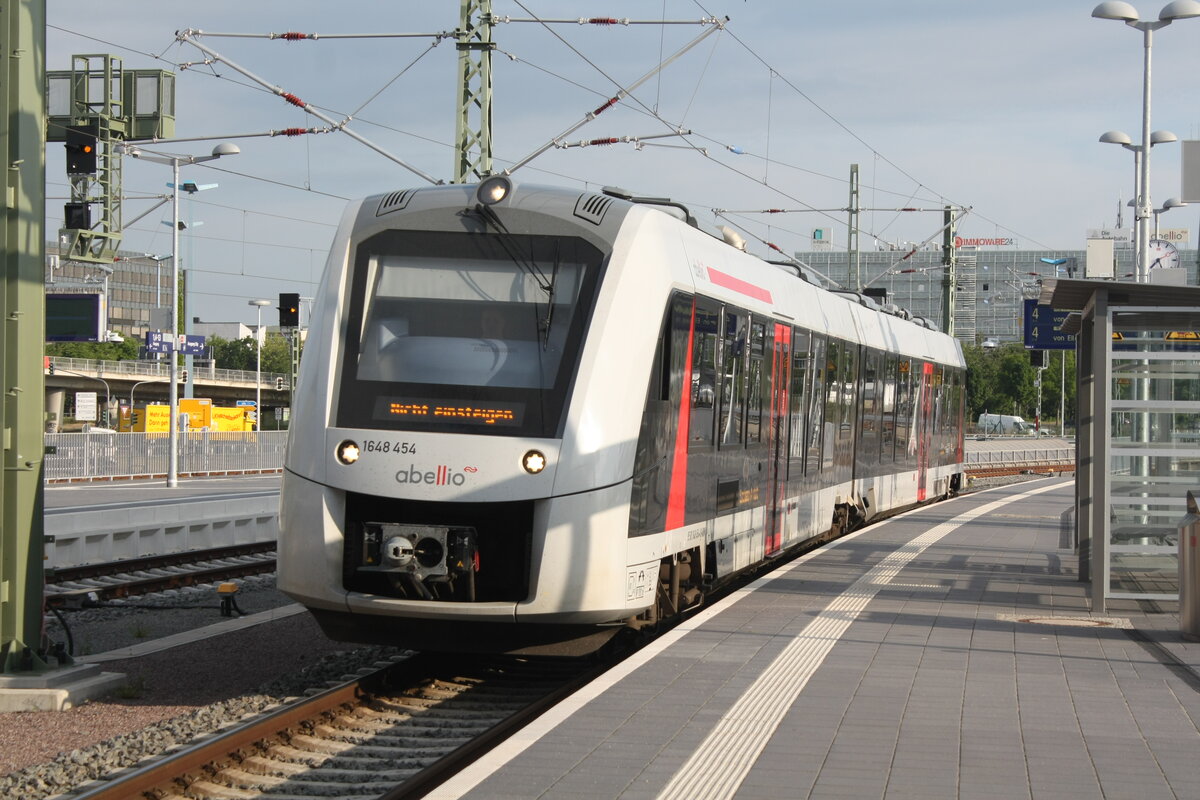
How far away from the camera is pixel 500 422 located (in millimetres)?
9180

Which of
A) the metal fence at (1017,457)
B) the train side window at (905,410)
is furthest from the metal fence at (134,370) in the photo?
the train side window at (905,410)

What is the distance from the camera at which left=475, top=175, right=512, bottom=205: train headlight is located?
386 inches

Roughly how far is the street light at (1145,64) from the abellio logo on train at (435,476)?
17.2 metres

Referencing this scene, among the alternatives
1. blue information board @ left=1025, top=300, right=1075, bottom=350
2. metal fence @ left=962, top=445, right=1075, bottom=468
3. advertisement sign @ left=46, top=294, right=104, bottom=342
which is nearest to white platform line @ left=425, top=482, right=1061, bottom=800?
advertisement sign @ left=46, top=294, right=104, bottom=342

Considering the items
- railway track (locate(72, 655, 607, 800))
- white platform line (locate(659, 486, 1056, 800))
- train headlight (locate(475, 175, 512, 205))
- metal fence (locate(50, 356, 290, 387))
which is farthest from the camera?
metal fence (locate(50, 356, 290, 387))

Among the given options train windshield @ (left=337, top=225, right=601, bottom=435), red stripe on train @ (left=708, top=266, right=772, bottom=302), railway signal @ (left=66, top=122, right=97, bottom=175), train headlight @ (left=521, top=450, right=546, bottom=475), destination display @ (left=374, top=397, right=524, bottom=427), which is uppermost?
railway signal @ (left=66, top=122, right=97, bottom=175)

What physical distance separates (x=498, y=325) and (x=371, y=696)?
2.55 meters

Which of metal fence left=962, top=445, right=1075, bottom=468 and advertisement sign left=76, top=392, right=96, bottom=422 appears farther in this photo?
metal fence left=962, top=445, right=1075, bottom=468

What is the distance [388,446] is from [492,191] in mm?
1919

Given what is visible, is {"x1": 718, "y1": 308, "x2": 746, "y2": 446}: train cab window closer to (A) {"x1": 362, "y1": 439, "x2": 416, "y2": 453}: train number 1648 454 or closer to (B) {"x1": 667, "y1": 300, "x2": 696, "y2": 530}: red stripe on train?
(B) {"x1": 667, "y1": 300, "x2": 696, "y2": 530}: red stripe on train

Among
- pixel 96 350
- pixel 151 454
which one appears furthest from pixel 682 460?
pixel 96 350

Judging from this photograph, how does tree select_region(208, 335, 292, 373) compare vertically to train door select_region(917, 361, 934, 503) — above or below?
above

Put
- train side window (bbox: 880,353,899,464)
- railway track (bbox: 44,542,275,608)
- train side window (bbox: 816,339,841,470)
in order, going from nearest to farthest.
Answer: railway track (bbox: 44,542,275,608)
train side window (bbox: 816,339,841,470)
train side window (bbox: 880,353,899,464)

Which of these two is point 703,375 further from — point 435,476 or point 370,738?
point 370,738
